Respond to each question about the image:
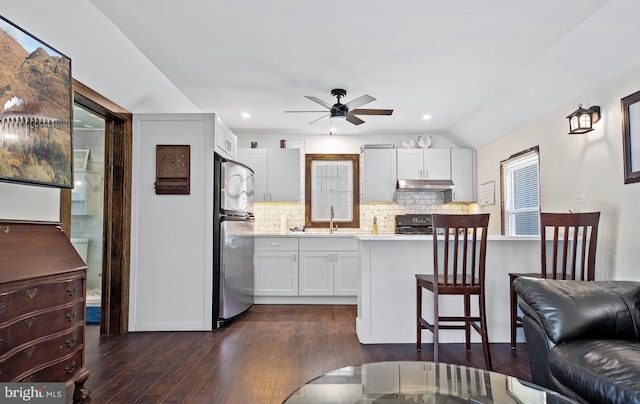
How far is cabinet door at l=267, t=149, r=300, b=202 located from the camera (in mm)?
5848

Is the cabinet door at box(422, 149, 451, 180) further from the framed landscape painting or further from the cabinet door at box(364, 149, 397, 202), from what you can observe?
the framed landscape painting

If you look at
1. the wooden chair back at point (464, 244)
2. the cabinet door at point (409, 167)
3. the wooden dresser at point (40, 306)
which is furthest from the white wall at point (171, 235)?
the cabinet door at point (409, 167)

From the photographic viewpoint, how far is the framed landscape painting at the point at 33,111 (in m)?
2.02

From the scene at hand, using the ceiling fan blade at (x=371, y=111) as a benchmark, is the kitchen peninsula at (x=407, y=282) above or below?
below

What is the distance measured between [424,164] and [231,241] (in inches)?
131

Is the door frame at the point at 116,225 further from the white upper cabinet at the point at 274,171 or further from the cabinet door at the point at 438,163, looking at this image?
the cabinet door at the point at 438,163

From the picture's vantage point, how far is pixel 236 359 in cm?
299

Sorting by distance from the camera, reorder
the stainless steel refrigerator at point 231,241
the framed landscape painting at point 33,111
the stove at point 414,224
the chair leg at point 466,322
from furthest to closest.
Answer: the stove at point 414,224 < the stainless steel refrigerator at point 231,241 < the chair leg at point 466,322 < the framed landscape painting at point 33,111

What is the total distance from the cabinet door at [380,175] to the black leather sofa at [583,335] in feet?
12.4

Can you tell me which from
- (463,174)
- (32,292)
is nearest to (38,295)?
(32,292)

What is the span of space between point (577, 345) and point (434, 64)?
9.04 ft

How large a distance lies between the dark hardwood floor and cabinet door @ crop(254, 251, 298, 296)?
3.40ft

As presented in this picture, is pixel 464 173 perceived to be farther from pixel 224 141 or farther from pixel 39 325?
pixel 39 325

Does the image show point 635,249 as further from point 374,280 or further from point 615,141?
point 374,280
